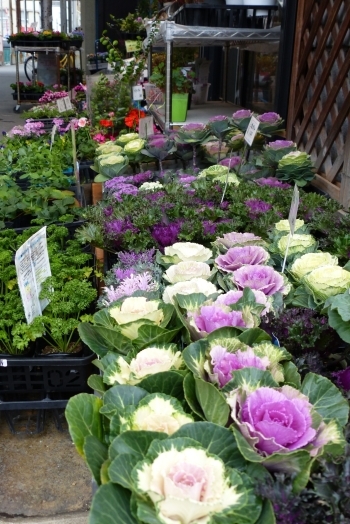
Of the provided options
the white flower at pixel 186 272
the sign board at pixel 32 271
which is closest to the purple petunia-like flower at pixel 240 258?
the white flower at pixel 186 272

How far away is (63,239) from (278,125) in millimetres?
1493

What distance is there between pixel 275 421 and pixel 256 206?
150cm

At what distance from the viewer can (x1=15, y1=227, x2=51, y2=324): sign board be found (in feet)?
6.81

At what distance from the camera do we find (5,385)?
2.27m

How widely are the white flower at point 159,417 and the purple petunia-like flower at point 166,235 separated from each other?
119 cm

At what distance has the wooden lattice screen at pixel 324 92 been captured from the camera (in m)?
3.05

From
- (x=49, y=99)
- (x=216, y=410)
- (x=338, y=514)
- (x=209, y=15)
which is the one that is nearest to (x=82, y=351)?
(x=216, y=410)

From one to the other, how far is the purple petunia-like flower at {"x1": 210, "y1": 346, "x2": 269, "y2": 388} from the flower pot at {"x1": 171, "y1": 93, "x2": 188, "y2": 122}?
3.24 metres

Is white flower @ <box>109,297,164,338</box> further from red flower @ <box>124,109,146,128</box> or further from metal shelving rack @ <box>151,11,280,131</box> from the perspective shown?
red flower @ <box>124,109,146,128</box>

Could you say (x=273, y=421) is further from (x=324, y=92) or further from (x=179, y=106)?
(x=179, y=106)

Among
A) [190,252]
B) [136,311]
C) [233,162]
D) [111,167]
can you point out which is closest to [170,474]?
[136,311]

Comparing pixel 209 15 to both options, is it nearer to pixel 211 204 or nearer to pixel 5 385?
pixel 211 204

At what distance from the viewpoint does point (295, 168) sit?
3.10 metres

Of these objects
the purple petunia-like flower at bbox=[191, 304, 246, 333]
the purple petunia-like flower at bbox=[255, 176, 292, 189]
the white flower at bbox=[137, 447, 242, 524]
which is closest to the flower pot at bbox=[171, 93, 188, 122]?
the purple petunia-like flower at bbox=[255, 176, 292, 189]
